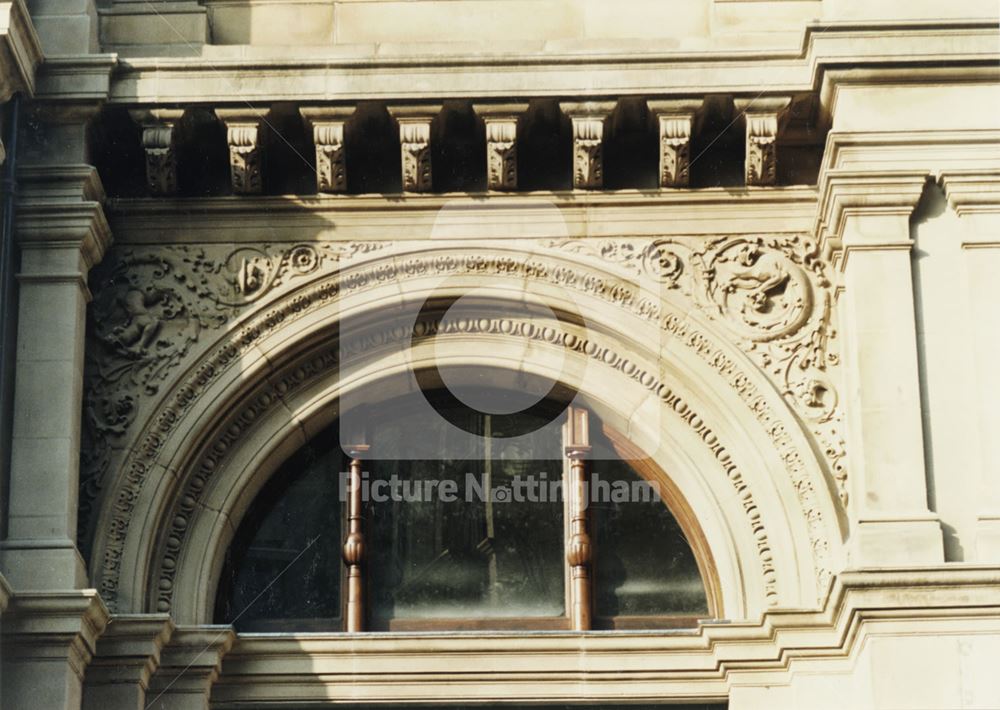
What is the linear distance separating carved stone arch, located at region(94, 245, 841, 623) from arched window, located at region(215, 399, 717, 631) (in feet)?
0.98

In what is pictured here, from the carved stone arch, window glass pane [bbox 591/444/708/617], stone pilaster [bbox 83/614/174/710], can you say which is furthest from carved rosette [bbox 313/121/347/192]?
stone pilaster [bbox 83/614/174/710]

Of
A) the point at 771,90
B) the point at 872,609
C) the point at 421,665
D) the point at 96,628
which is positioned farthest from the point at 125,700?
the point at 771,90

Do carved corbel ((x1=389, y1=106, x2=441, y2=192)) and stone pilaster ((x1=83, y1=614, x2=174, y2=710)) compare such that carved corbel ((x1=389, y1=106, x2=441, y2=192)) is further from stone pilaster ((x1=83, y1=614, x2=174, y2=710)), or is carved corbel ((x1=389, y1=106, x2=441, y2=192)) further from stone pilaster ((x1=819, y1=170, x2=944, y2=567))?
stone pilaster ((x1=83, y1=614, x2=174, y2=710))

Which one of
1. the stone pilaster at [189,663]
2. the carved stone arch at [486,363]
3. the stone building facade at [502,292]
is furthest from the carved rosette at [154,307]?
the stone pilaster at [189,663]

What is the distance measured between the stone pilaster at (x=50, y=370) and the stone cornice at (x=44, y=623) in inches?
8.1

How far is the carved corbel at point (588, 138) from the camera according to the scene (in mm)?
15617

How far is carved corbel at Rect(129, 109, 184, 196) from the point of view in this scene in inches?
619

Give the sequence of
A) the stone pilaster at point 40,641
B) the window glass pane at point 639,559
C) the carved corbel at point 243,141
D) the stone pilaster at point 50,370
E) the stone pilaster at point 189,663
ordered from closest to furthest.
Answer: the stone pilaster at point 40,641
the stone pilaster at point 50,370
the stone pilaster at point 189,663
the carved corbel at point 243,141
the window glass pane at point 639,559

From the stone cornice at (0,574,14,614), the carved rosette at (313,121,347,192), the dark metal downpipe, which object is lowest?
the stone cornice at (0,574,14,614)

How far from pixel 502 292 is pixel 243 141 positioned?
1.99m

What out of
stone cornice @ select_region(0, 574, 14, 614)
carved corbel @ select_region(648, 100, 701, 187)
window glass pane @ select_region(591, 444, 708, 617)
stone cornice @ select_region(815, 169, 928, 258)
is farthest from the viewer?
window glass pane @ select_region(591, 444, 708, 617)

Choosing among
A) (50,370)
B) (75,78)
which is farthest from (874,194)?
(50,370)

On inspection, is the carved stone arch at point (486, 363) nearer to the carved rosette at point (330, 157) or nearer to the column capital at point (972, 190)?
the carved rosette at point (330, 157)

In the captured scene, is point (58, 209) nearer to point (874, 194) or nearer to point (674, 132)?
point (674, 132)
